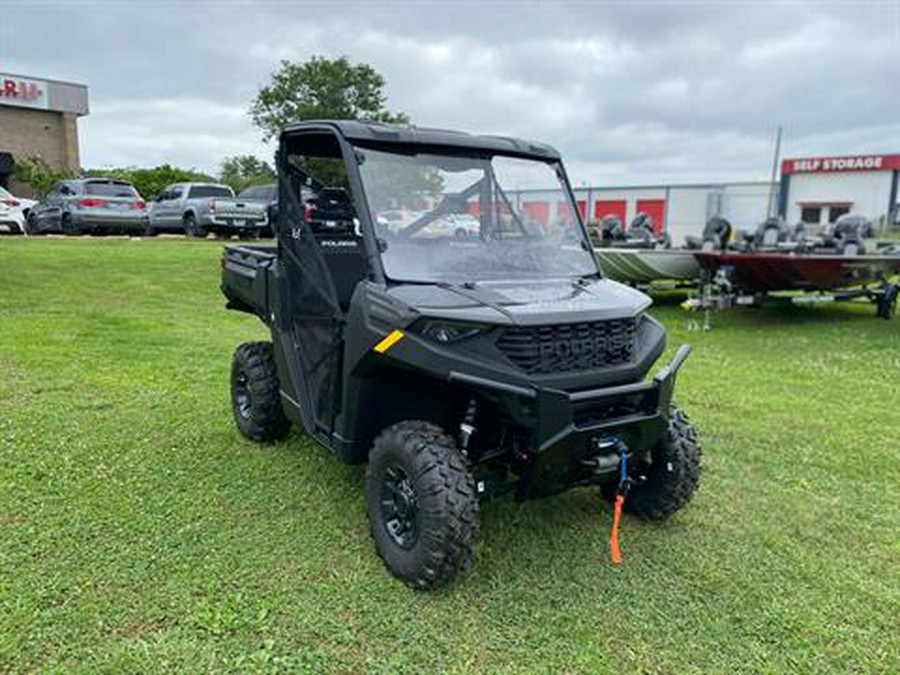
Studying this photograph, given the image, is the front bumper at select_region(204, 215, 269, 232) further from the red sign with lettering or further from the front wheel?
the red sign with lettering

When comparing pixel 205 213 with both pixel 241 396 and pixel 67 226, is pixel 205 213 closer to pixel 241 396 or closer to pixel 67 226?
pixel 67 226

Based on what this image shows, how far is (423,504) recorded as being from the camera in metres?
2.87

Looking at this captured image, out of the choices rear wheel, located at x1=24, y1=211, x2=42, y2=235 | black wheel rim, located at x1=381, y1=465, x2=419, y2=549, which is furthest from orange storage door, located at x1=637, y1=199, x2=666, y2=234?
black wheel rim, located at x1=381, y1=465, x2=419, y2=549

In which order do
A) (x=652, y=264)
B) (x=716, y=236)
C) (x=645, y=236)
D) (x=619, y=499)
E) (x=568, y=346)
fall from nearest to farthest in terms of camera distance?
(x=568, y=346)
(x=619, y=499)
(x=652, y=264)
(x=716, y=236)
(x=645, y=236)

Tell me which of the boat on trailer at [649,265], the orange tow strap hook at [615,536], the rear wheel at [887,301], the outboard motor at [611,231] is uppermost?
the outboard motor at [611,231]

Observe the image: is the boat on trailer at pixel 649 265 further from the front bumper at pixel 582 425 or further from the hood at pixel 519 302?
the front bumper at pixel 582 425

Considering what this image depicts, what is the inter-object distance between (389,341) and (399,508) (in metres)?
0.77

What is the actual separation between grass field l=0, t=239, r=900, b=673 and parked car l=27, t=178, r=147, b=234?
45.5ft

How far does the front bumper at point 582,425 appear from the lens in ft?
9.08

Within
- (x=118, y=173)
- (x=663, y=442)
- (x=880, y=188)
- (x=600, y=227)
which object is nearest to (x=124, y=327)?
(x=663, y=442)

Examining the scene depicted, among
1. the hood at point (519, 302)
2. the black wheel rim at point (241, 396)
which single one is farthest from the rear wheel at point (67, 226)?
the hood at point (519, 302)

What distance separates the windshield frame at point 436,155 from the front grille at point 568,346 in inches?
20.4

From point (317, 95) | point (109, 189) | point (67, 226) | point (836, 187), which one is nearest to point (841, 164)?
point (836, 187)

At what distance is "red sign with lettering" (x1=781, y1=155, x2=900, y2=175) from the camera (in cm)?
4147
